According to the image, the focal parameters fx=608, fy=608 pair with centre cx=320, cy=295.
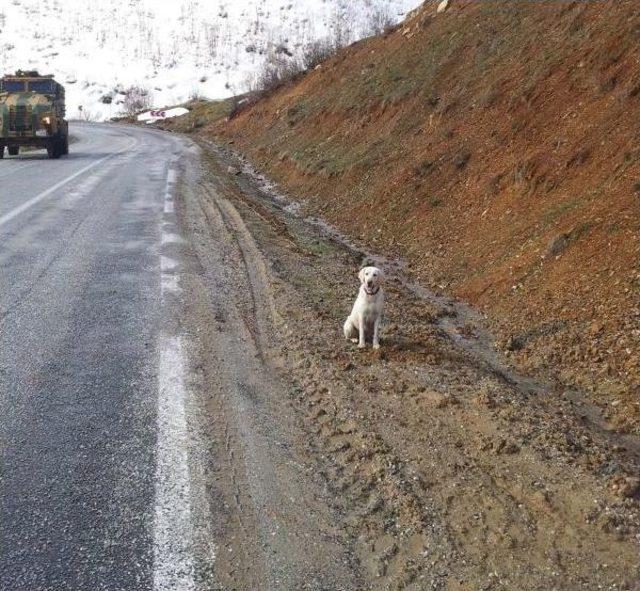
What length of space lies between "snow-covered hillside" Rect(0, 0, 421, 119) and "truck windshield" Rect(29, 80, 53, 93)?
Answer: 36.9m

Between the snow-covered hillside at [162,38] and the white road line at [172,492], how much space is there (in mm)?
55611

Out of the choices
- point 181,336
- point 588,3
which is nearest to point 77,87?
point 588,3

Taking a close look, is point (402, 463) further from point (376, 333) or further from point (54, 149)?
point (54, 149)

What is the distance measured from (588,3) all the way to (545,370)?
1110cm

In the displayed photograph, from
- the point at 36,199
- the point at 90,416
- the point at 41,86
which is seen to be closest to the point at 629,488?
the point at 90,416

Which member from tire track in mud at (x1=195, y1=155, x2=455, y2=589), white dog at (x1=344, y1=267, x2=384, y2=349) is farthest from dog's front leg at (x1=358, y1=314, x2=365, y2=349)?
tire track in mud at (x1=195, y1=155, x2=455, y2=589)

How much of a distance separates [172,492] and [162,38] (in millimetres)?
75760

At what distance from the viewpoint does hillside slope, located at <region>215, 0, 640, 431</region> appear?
608 centimetres

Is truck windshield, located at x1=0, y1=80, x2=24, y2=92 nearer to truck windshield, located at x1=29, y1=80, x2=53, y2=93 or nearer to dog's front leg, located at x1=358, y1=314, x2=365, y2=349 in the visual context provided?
truck windshield, located at x1=29, y1=80, x2=53, y2=93

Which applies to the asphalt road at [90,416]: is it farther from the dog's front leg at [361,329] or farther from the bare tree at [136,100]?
the bare tree at [136,100]

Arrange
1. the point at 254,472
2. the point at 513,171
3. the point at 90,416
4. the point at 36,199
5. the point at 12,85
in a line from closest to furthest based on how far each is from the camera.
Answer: the point at 254,472 → the point at 90,416 → the point at 513,171 → the point at 36,199 → the point at 12,85

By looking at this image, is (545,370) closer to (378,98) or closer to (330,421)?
(330,421)

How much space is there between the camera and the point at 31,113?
20.3 meters

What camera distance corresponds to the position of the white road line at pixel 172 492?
2791 millimetres
